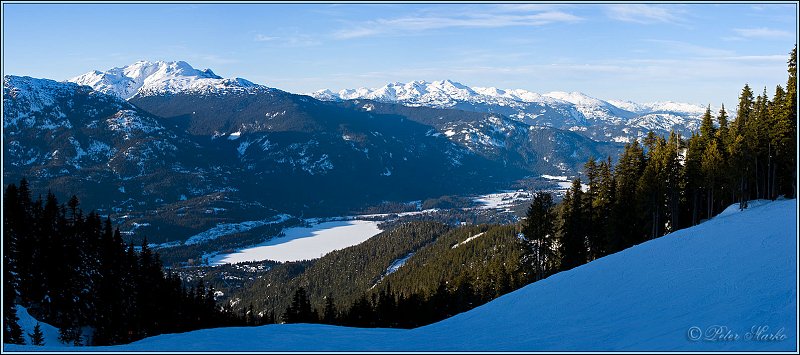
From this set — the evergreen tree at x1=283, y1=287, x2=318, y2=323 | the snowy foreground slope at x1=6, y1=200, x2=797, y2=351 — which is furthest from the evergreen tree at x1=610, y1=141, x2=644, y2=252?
the evergreen tree at x1=283, y1=287, x2=318, y2=323

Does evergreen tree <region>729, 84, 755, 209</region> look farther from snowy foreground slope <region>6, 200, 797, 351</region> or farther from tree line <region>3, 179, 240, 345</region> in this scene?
tree line <region>3, 179, 240, 345</region>

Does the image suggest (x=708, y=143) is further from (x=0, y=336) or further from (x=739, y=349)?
(x=0, y=336)

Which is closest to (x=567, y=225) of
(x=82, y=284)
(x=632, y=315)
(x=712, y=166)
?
(x=712, y=166)

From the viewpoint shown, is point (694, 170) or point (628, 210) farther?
point (694, 170)

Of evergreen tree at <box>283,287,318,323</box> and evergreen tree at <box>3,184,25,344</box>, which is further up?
evergreen tree at <box>3,184,25,344</box>

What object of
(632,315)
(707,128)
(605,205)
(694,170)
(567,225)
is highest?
(707,128)

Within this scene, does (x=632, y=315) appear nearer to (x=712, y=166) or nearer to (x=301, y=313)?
(x=712, y=166)
